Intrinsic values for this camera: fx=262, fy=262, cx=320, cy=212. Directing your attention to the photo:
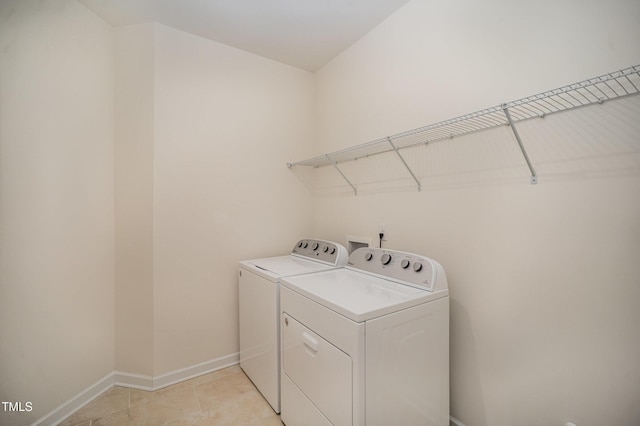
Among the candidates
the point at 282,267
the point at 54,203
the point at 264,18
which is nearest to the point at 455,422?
the point at 282,267

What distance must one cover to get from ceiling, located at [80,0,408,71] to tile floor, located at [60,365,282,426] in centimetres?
264

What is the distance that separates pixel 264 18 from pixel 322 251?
1769mm

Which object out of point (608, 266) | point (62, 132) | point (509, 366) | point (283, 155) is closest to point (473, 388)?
point (509, 366)

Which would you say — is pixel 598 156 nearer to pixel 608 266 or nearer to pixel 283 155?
pixel 608 266

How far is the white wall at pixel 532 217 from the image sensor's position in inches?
38.7

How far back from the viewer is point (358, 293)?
4.24 feet

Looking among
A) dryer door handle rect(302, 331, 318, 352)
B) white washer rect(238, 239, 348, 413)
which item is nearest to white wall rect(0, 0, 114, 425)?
white washer rect(238, 239, 348, 413)

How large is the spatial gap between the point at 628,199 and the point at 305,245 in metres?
1.86

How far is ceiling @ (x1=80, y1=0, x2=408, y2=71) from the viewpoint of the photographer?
1.75 meters

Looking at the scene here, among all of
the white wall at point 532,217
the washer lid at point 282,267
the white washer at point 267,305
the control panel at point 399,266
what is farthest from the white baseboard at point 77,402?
the white wall at point 532,217

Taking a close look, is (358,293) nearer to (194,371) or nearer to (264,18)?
(194,371)

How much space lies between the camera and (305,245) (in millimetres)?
2289

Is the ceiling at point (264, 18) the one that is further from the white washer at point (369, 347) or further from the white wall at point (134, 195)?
the white washer at point (369, 347)

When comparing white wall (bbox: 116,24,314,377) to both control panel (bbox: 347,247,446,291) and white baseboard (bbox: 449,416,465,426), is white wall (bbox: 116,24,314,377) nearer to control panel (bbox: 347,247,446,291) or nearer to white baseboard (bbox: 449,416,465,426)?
control panel (bbox: 347,247,446,291)
